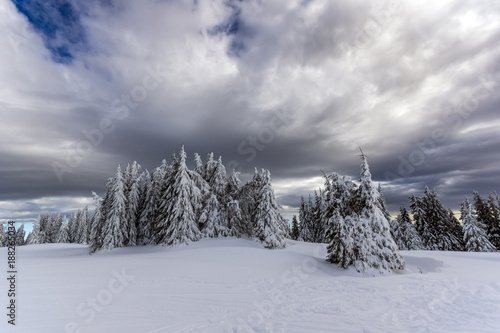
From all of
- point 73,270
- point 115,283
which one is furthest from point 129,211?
point 115,283

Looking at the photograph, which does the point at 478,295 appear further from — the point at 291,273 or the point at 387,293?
the point at 291,273

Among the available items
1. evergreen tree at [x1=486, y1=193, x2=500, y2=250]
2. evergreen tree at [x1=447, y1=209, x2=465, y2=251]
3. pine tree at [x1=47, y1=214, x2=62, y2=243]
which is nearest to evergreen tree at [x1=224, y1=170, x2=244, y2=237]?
evergreen tree at [x1=447, y1=209, x2=465, y2=251]

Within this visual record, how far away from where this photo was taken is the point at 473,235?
3105 centimetres

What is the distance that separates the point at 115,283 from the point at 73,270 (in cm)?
491

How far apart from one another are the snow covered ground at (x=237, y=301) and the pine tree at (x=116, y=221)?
15.4 m

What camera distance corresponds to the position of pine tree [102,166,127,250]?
97.6 ft

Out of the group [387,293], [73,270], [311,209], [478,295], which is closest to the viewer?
[478,295]

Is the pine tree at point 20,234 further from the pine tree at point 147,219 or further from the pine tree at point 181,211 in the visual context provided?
the pine tree at point 181,211

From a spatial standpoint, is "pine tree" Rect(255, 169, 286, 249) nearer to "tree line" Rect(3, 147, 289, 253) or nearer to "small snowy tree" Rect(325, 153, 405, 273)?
"tree line" Rect(3, 147, 289, 253)

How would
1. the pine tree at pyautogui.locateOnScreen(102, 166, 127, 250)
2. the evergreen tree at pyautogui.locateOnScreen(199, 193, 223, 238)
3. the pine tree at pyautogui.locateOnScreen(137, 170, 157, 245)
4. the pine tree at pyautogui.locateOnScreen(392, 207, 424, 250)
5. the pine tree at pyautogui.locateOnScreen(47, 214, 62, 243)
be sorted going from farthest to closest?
the pine tree at pyautogui.locateOnScreen(47, 214, 62, 243) → the pine tree at pyautogui.locateOnScreen(392, 207, 424, 250) → the pine tree at pyautogui.locateOnScreen(137, 170, 157, 245) → the pine tree at pyautogui.locateOnScreen(102, 166, 127, 250) → the evergreen tree at pyautogui.locateOnScreen(199, 193, 223, 238)

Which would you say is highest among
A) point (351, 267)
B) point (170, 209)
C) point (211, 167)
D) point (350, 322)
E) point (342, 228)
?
point (211, 167)

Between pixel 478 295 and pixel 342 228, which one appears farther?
pixel 342 228

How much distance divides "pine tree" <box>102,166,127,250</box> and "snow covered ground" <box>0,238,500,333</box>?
15.4 metres

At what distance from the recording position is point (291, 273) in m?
14.6
